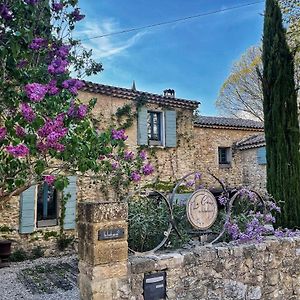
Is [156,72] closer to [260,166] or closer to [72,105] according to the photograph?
[260,166]

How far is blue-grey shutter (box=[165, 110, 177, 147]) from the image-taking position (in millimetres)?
11109

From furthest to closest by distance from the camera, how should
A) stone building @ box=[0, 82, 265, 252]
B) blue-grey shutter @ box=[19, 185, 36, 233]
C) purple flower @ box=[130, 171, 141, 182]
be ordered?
1. stone building @ box=[0, 82, 265, 252]
2. blue-grey shutter @ box=[19, 185, 36, 233]
3. purple flower @ box=[130, 171, 141, 182]

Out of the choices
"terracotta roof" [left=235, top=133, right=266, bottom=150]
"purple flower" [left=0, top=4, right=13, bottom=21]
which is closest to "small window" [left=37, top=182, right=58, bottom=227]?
"purple flower" [left=0, top=4, right=13, bottom=21]

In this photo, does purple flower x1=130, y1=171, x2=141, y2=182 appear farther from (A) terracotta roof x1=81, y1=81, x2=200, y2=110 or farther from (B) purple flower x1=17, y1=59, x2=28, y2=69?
(A) terracotta roof x1=81, y1=81, x2=200, y2=110

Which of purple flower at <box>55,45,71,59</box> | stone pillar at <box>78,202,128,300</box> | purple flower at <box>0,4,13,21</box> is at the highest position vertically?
purple flower at <box>0,4,13,21</box>

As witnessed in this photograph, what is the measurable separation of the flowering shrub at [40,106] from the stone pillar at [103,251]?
0.51m

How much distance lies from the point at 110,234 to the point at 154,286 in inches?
31.3

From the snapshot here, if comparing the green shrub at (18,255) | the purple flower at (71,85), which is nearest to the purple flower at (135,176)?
the purple flower at (71,85)

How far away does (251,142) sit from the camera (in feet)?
43.9

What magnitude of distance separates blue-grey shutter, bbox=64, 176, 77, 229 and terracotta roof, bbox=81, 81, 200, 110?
2910mm

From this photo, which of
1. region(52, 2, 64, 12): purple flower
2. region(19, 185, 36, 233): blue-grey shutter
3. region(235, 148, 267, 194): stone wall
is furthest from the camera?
region(235, 148, 267, 194): stone wall

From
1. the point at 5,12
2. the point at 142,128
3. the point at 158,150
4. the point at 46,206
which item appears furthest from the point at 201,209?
the point at 158,150

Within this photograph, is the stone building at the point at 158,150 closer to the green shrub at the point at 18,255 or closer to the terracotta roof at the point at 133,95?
the terracotta roof at the point at 133,95

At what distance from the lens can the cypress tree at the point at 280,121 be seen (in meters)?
6.43
